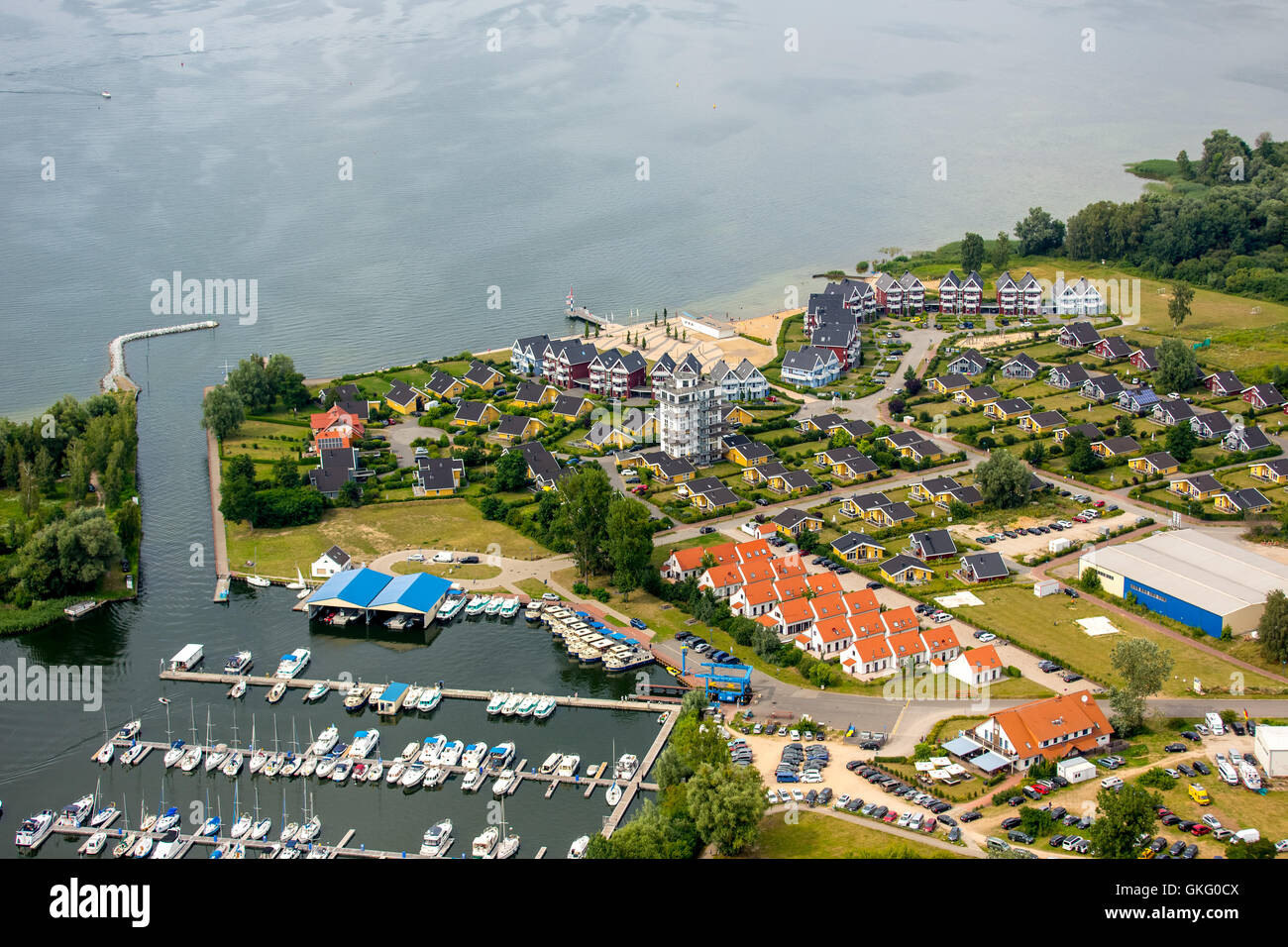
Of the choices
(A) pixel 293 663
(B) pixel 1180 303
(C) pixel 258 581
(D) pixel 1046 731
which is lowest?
(D) pixel 1046 731

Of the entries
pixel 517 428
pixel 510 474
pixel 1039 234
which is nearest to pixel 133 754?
pixel 510 474

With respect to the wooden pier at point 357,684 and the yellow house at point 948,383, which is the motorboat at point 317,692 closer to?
the wooden pier at point 357,684

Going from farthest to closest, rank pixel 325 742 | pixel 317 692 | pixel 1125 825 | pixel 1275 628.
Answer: pixel 317 692, pixel 1275 628, pixel 325 742, pixel 1125 825

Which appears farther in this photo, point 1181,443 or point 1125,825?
point 1181,443

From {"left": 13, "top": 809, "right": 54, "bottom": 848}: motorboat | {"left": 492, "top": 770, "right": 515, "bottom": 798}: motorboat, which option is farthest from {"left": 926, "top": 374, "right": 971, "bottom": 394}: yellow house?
{"left": 13, "top": 809, "right": 54, "bottom": 848}: motorboat

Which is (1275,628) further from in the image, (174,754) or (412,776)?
(174,754)

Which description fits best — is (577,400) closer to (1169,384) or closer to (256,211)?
(1169,384)

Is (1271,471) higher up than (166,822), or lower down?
higher up
